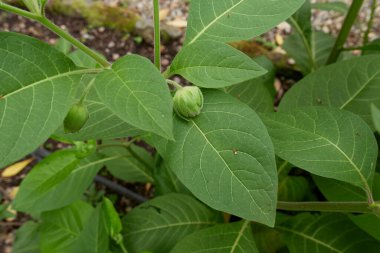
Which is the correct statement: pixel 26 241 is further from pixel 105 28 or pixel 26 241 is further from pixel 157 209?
pixel 105 28

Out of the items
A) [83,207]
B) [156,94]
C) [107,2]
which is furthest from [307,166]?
[107,2]

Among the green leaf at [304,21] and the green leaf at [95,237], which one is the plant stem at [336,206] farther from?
the green leaf at [304,21]

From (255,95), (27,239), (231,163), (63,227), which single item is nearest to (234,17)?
(231,163)

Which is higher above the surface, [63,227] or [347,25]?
[347,25]

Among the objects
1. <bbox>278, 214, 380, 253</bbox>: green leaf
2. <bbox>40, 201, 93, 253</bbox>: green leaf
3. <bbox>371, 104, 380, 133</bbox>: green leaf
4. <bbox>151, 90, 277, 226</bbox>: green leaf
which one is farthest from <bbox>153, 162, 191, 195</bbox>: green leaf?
<bbox>371, 104, 380, 133</bbox>: green leaf

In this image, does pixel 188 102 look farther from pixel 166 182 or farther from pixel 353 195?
pixel 166 182

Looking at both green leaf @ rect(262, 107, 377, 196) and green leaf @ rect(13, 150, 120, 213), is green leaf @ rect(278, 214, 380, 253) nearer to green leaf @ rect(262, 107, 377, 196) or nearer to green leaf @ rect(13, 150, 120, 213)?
green leaf @ rect(262, 107, 377, 196)
